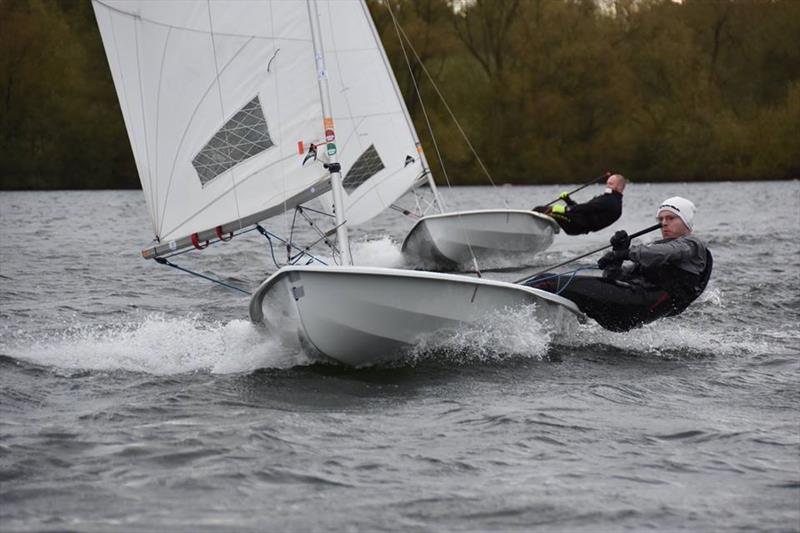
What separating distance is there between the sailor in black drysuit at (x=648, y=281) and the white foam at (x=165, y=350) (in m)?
2.39

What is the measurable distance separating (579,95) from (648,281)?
4486cm

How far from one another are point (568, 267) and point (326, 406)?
33.5 ft

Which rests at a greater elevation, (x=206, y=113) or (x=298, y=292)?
(x=206, y=113)

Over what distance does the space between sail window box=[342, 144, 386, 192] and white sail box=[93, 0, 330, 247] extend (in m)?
6.45

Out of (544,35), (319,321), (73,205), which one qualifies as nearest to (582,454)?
(319,321)

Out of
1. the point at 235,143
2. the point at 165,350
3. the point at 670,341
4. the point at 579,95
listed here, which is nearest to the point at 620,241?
the point at 670,341

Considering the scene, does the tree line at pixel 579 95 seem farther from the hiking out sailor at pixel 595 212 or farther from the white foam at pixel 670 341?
the white foam at pixel 670 341

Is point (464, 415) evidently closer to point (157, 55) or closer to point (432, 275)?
point (432, 275)

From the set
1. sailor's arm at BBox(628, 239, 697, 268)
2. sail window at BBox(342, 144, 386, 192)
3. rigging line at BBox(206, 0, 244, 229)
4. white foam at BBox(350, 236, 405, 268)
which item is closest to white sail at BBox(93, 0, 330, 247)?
rigging line at BBox(206, 0, 244, 229)

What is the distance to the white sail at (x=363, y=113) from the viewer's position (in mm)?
15188

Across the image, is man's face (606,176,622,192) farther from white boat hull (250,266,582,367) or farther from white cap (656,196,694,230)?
white boat hull (250,266,582,367)

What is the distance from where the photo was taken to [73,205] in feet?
123

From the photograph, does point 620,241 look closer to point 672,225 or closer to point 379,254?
point 672,225

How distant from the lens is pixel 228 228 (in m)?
8.68
